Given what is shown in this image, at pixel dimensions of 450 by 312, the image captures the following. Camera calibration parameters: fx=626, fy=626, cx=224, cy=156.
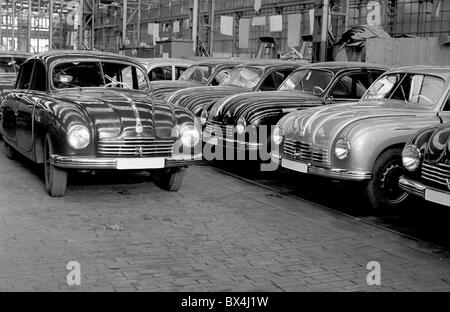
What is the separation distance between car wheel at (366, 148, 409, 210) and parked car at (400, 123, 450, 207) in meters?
0.64

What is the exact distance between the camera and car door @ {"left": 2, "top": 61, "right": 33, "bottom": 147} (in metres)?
8.74

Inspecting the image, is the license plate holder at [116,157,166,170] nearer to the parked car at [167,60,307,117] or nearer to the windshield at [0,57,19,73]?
the parked car at [167,60,307,117]

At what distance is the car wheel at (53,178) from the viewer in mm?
6992

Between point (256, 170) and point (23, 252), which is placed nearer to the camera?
point (23, 252)

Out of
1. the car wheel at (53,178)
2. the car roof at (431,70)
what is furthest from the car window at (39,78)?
the car roof at (431,70)

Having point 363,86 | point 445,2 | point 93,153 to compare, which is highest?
point 445,2

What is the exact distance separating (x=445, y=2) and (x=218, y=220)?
1438cm

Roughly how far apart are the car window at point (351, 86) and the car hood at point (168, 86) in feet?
13.1

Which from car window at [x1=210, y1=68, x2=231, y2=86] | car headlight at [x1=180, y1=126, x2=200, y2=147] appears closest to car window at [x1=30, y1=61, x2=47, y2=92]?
car headlight at [x1=180, y1=126, x2=200, y2=147]

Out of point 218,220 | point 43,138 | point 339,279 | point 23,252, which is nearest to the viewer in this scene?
point 339,279
